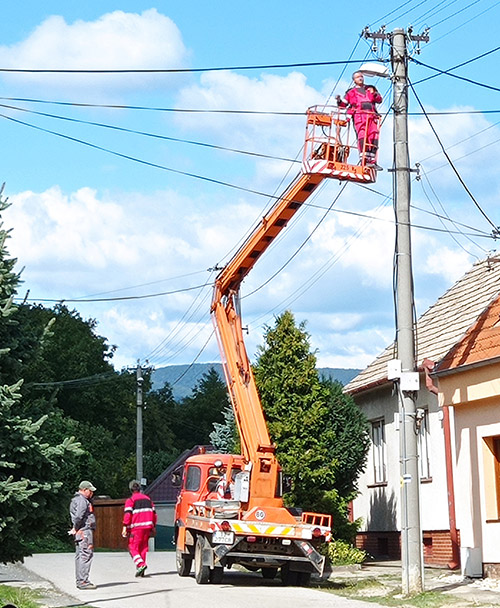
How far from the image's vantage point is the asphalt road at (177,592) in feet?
48.9

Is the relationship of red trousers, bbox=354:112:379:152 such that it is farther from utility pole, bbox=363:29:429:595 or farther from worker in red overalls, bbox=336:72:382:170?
utility pole, bbox=363:29:429:595

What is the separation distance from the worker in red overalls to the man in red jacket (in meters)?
7.74

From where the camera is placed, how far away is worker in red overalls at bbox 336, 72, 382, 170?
17203 mm

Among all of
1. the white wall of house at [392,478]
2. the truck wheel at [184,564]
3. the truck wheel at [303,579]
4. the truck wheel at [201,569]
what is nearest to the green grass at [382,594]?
the truck wheel at [303,579]

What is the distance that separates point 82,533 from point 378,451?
9901mm

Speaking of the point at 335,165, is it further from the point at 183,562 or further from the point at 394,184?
the point at 183,562

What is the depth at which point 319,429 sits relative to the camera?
21922 mm

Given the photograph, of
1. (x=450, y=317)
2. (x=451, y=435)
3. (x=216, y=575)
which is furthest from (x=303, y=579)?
(x=450, y=317)

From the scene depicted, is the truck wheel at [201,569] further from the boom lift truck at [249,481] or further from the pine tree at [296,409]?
the pine tree at [296,409]

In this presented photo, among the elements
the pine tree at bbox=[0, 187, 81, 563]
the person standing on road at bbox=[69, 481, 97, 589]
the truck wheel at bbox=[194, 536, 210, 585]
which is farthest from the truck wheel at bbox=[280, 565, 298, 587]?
the pine tree at bbox=[0, 187, 81, 563]

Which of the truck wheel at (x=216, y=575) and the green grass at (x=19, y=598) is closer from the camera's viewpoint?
the green grass at (x=19, y=598)

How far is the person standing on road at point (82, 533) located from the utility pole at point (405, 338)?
5.20 metres

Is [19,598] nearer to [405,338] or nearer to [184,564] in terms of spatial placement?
[184,564]

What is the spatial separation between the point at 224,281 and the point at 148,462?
177ft
